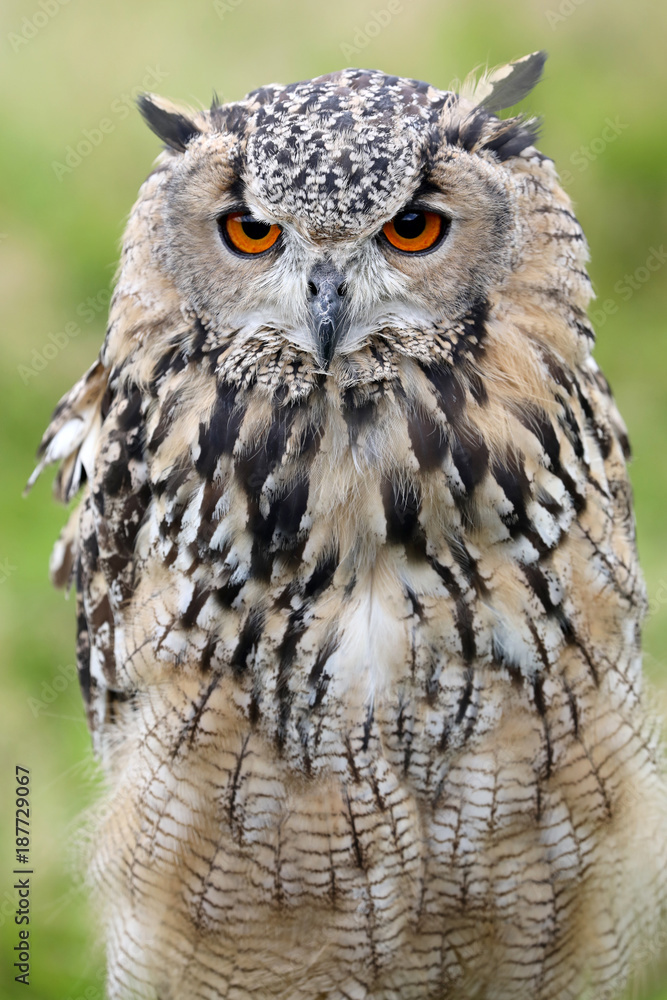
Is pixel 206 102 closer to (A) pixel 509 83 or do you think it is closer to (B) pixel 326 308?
(A) pixel 509 83

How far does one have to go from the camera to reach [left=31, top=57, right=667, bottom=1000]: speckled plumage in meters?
1.39

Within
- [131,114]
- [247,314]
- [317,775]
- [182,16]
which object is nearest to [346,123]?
[247,314]

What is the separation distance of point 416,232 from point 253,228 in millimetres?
216

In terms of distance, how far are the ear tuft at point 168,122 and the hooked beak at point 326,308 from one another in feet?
1.06

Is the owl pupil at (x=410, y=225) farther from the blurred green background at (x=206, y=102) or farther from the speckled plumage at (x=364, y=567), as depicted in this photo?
the blurred green background at (x=206, y=102)

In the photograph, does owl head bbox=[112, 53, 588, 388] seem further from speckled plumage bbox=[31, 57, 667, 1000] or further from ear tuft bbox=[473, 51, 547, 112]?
ear tuft bbox=[473, 51, 547, 112]

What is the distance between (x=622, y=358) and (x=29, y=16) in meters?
2.72

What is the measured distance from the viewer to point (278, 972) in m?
1.87

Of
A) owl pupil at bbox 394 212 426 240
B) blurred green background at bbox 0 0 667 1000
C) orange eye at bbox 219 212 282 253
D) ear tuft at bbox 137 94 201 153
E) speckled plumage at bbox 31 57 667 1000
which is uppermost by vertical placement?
blurred green background at bbox 0 0 667 1000

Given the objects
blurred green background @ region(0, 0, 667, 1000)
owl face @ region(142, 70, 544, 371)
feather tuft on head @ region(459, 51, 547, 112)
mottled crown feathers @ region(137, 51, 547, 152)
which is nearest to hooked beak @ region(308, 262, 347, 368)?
owl face @ region(142, 70, 544, 371)

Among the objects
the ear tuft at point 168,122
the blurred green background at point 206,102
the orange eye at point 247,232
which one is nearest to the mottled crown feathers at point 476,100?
the ear tuft at point 168,122

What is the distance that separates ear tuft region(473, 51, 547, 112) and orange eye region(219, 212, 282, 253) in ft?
1.38

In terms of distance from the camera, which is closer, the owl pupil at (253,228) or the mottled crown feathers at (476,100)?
the owl pupil at (253,228)

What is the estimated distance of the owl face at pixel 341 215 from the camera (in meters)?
1.31
